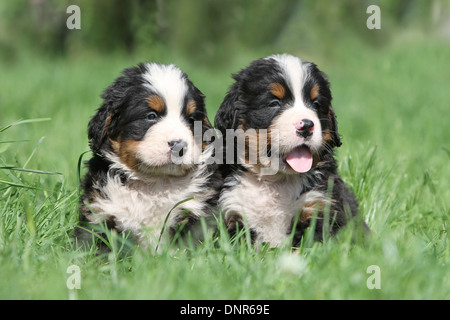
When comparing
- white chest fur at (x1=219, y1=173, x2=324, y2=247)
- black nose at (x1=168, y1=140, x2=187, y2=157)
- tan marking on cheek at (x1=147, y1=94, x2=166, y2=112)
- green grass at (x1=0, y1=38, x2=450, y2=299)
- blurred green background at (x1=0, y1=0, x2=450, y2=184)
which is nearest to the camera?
green grass at (x1=0, y1=38, x2=450, y2=299)

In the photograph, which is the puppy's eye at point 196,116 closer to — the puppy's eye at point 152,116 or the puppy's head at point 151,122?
the puppy's head at point 151,122

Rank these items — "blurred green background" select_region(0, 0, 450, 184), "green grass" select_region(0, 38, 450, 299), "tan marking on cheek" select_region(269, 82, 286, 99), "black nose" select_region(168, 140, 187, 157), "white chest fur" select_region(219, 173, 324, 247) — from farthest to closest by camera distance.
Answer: "blurred green background" select_region(0, 0, 450, 184) → "white chest fur" select_region(219, 173, 324, 247) → "tan marking on cheek" select_region(269, 82, 286, 99) → "black nose" select_region(168, 140, 187, 157) → "green grass" select_region(0, 38, 450, 299)

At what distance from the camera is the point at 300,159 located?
367 centimetres

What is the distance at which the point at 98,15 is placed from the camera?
1016 centimetres

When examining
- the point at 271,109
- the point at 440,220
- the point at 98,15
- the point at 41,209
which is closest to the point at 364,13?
the point at 98,15

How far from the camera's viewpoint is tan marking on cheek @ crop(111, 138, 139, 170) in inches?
141

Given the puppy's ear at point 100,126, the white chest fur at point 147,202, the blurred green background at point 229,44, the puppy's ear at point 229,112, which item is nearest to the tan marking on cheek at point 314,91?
the puppy's ear at point 229,112

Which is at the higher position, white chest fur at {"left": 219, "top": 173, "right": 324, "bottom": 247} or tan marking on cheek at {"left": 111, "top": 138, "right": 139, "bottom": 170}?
tan marking on cheek at {"left": 111, "top": 138, "right": 139, "bottom": 170}

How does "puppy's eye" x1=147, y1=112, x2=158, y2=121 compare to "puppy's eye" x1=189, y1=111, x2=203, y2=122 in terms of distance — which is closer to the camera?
"puppy's eye" x1=147, y1=112, x2=158, y2=121

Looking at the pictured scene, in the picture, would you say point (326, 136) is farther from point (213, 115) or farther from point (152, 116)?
point (213, 115)

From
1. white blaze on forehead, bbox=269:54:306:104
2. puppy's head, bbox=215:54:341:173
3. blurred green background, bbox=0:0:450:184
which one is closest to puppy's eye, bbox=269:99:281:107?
puppy's head, bbox=215:54:341:173

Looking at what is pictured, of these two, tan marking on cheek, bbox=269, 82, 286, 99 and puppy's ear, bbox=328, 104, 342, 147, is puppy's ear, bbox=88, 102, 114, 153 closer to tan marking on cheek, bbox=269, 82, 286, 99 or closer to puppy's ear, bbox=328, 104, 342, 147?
tan marking on cheek, bbox=269, 82, 286, 99

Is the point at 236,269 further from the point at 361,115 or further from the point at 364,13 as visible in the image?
the point at 364,13

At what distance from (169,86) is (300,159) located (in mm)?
903
